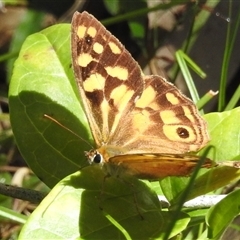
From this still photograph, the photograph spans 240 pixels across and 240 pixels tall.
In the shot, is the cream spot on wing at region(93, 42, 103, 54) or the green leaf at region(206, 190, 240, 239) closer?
the green leaf at region(206, 190, 240, 239)

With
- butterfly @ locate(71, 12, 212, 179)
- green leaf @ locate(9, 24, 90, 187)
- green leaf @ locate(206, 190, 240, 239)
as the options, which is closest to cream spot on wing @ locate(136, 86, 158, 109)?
butterfly @ locate(71, 12, 212, 179)

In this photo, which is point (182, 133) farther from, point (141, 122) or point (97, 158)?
point (97, 158)

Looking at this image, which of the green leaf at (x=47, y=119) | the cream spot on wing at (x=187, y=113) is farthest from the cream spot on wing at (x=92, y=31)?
the cream spot on wing at (x=187, y=113)

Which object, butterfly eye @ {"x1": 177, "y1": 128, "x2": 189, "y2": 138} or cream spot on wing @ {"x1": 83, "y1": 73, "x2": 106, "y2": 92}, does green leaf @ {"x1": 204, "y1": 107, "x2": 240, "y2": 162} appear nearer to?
butterfly eye @ {"x1": 177, "y1": 128, "x2": 189, "y2": 138}

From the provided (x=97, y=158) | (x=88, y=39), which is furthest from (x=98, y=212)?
(x=88, y=39)

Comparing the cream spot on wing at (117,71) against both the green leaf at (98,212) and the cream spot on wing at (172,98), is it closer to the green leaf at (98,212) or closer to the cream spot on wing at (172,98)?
the cream spot on wing at (172,98)

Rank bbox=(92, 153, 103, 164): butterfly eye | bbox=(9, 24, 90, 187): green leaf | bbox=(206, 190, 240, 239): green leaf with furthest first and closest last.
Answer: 1. bbox=(9, 24, 90, 187): green leaf
2. bbox=(92, 153, 103, 164): butterfly eye
3. bbox=(206, 190, 240, 239): green leaf

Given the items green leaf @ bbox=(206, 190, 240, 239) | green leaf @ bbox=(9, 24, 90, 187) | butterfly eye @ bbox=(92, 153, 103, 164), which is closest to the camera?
green leaf @ bbox=(206, 190, 240, 239)

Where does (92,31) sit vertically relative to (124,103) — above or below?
above

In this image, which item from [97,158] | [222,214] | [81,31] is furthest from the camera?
[81,31]
